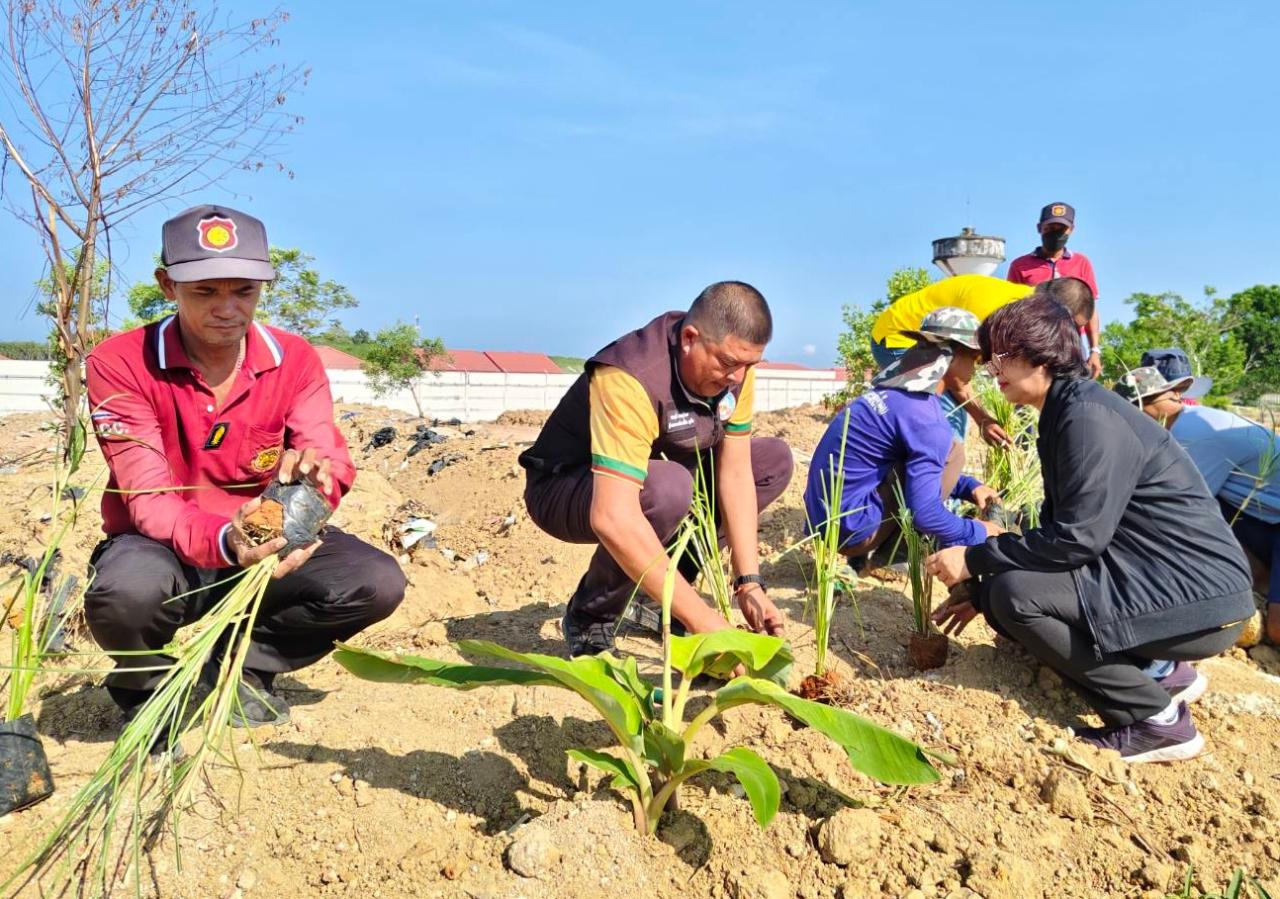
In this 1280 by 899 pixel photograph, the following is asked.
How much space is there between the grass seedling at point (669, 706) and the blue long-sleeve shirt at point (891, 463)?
1347mm

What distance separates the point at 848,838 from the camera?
1787 mm

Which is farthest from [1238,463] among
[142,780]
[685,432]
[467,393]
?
[467,393]

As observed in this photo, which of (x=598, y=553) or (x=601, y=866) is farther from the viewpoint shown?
(x=598, y=553)

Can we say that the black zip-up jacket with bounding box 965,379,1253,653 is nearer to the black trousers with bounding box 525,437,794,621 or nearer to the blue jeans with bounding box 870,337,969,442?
the black trousers with bounding box 525,437,794,621

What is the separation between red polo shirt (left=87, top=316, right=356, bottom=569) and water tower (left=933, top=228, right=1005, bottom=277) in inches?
273

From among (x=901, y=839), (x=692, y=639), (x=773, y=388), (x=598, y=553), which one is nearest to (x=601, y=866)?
(x=692, y=639)

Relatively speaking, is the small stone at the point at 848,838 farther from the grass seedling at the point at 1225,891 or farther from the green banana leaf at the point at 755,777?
the grass seedling at the point at 1225,891

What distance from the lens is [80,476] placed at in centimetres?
563

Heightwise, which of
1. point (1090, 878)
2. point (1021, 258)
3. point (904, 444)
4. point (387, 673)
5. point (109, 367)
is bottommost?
point (1090, 878)

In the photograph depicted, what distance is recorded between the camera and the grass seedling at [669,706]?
1611 millimetres

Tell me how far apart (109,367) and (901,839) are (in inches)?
82.3

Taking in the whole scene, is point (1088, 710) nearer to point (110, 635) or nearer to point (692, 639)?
point (692, 639)

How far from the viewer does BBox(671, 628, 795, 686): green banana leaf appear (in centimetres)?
176

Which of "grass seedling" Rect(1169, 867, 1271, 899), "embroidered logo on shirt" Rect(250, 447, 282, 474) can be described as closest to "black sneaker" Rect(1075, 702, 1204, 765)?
"grass seedling" Rect(1169, 867, 1271, 899)
